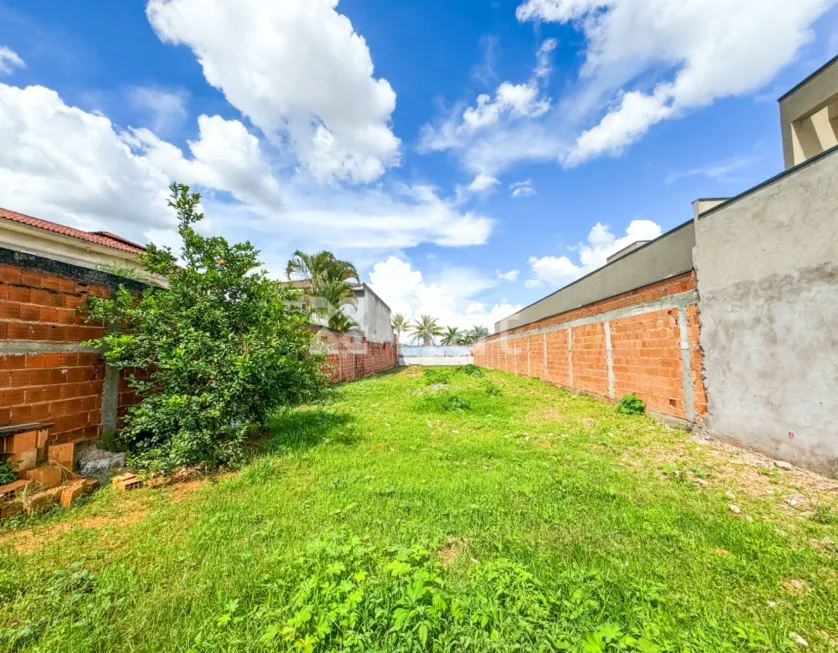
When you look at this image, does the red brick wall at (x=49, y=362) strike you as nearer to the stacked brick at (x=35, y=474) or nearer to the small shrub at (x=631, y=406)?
the stacked brick at (x=35, y=474)

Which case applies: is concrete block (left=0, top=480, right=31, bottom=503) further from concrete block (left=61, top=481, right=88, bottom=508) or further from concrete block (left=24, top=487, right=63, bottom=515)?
concrete block (left=61, top=481, right=88, bottom=508)

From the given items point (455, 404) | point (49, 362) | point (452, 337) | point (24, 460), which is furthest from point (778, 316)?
point (452, 337)

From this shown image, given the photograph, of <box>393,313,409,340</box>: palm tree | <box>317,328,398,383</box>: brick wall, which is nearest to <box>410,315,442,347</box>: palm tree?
<box>393,313,409,340</box>: palm tree

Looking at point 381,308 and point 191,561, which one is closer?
point 191,561

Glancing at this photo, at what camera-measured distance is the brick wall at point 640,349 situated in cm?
520

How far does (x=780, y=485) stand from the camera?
10.8 ft

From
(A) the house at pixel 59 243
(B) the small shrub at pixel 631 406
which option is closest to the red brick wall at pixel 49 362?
(A) the house at pixel 59 243

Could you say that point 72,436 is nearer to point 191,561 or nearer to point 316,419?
point 191,561

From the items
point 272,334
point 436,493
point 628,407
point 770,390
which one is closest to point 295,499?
point 436,493

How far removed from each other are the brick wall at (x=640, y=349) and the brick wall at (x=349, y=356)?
6634mm

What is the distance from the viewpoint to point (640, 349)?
645cm

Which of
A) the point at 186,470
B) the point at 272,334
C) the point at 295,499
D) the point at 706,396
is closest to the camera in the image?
the point at 295,499

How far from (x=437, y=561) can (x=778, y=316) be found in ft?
15.2

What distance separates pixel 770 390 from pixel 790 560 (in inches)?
103
